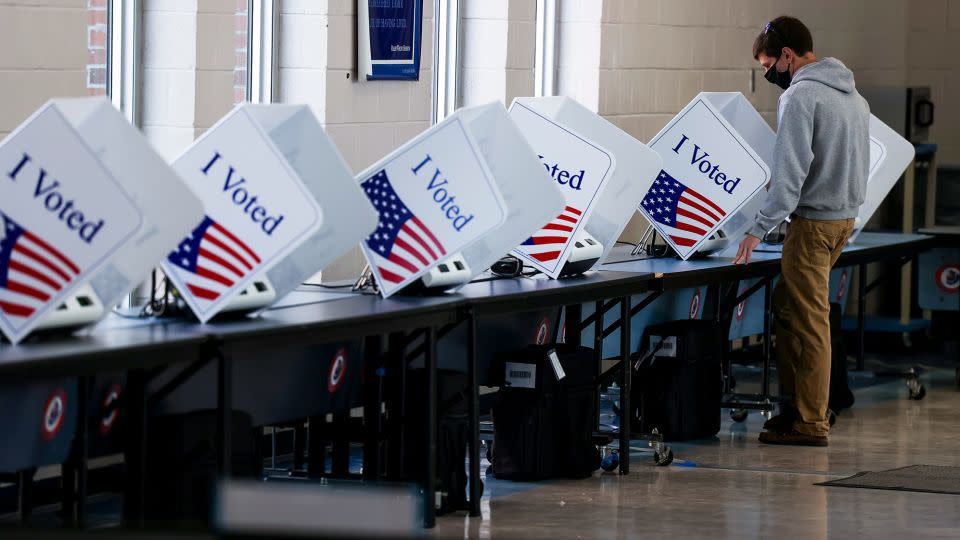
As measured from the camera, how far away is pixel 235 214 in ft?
12.6

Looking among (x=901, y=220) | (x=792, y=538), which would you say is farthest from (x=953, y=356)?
(x=792, y=538)

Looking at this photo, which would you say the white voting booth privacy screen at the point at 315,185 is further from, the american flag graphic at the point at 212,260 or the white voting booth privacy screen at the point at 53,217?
the white voting booth privacy screen at the point at 53,217

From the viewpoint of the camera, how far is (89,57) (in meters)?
4.80

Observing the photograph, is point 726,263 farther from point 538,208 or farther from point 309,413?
point 309,413

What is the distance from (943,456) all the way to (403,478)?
2.15 m

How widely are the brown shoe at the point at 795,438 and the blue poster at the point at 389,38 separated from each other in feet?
5.68

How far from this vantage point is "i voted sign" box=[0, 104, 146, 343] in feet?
11.2

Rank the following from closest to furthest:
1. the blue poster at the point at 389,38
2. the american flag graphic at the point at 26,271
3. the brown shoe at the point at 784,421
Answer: the american flag graphic at the point at 26,271 → the blue poster at the point at 389,38 → the brown shoe at the point at 784,421

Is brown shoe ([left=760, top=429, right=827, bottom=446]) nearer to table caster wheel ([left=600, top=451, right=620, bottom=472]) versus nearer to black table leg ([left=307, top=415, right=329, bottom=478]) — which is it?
table caster wheel ([left=600, top=451, right=620, bottom=472])

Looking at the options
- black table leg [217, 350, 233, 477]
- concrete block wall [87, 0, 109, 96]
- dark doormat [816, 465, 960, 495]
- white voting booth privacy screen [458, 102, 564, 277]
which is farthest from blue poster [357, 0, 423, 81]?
black table leg [217, 350, 233, 477]

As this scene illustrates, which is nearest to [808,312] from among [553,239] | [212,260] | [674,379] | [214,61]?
A: [674,379]

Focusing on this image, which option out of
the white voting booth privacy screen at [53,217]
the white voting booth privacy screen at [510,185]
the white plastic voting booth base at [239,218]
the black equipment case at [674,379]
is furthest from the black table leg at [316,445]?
the black equipment case at [674,379]

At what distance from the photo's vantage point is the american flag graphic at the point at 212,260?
379 centimetres

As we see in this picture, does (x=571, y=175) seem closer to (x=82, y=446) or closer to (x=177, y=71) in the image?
(x=177, y=71)
